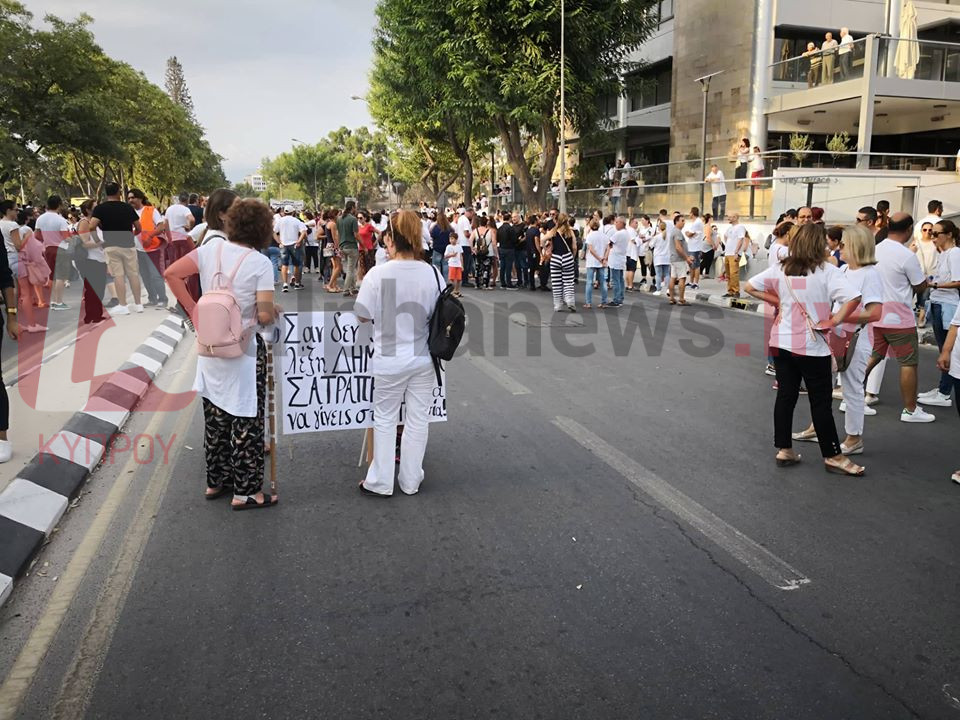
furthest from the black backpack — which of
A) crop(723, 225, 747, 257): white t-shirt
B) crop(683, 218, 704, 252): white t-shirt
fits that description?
crop(683, 218, 704, 252): white t-shirt

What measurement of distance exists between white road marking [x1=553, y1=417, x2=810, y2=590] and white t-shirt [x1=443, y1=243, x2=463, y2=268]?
10.9 metres

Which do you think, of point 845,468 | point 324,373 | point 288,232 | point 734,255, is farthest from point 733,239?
point 324,373

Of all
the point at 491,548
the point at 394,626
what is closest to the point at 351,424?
the point at 491,548

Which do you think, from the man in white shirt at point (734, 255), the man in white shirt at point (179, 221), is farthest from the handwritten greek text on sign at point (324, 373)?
the man in white shirt at point (734, 255)

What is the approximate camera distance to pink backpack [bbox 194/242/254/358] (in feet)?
14.0

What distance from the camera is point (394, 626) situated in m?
3.36

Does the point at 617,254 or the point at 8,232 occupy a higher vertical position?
the point at 8,232

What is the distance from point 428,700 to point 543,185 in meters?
28.2

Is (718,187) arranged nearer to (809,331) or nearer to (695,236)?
(695,236)

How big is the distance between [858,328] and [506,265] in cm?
1351

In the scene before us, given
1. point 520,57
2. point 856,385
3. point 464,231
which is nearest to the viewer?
point 856,385

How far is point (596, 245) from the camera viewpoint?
14.4 meters

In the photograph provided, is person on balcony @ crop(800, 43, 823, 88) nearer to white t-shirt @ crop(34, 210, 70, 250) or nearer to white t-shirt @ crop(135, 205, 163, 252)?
white t-shirt @ crop(135, 205, 163, 252)

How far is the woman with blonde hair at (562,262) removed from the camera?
13.7 meters
